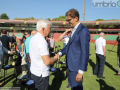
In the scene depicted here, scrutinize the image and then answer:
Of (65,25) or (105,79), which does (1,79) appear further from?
(65,25)

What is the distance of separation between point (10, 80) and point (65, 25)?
1601 inches

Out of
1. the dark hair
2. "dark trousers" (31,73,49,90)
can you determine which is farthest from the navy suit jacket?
"dark trousers" (31,73,49,90)

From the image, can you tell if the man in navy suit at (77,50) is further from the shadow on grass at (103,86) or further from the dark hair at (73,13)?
the shadow on grass at (103,86)

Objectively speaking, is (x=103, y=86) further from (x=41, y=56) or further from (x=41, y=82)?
(x=41, y=56)

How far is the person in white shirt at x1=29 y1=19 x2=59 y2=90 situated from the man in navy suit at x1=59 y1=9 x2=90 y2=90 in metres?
0.40

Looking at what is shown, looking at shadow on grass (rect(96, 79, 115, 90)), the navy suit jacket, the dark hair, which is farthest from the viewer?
shadow on grass (rect(96, 79, 115, 90))

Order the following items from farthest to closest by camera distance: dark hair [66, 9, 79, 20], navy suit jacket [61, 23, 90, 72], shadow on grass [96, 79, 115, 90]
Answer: shadow on grass [96, 79, 115, 90] → dark hair [66, 9, 79, 20] → navy suit jacket [61, 23, 90, 72]

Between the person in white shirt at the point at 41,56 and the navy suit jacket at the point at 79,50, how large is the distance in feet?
1.24

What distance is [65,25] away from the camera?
4316 cm

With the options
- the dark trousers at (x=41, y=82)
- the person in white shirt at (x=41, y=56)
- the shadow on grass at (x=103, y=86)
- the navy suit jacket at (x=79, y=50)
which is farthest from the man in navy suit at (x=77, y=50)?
the shadow on grass at (x=103, y=86)

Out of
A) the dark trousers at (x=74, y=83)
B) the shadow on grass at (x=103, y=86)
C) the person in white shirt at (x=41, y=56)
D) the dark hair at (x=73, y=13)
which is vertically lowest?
the shadow on grass at (x=103, y=86)

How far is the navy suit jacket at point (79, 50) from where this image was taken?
158 cm

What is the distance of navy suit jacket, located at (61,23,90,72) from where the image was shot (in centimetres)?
158

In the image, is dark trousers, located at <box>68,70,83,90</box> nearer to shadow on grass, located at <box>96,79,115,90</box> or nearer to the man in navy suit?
the man in navy suit
